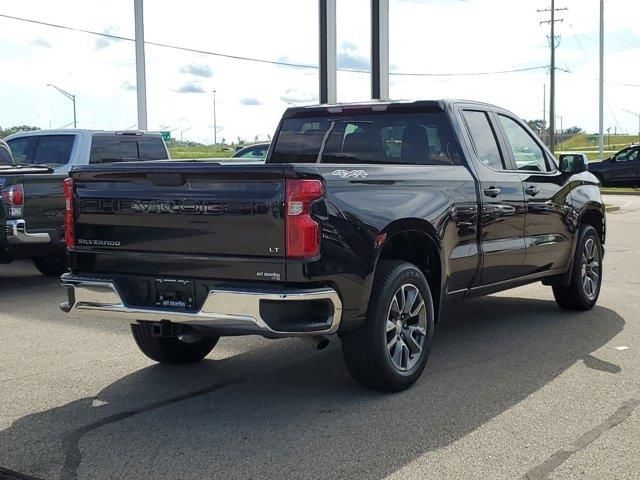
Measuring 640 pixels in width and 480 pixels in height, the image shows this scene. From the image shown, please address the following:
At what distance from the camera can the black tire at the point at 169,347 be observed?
5.93 meters

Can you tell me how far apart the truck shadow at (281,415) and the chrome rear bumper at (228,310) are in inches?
22.3

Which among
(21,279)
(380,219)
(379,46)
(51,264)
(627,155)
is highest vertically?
(379,46)

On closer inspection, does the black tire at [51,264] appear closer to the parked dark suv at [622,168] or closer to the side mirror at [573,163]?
the side mirror at [573,163]

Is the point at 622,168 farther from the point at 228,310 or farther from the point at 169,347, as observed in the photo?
the point at 228,310

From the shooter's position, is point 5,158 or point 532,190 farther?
point 5,158

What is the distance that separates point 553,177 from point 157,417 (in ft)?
13.8

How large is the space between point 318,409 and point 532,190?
9.84 ft

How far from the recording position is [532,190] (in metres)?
6.95

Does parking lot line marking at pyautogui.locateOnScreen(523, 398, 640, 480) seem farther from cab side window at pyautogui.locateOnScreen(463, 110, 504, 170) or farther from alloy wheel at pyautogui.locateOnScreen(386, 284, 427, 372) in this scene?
cab side window at pyautogui.locateOnScreen(463, 110, 504, 170)

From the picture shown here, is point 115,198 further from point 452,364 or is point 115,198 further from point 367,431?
point 452,364

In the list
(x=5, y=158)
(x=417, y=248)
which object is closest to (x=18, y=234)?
(x=5, y=158)

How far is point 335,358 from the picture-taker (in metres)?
6.32

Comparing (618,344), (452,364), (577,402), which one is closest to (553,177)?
(618,344)

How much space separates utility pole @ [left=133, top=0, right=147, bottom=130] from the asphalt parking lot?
46.2 feet
